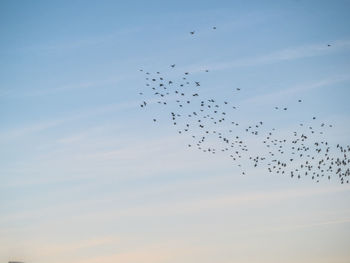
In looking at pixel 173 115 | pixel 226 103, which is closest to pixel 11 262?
pixel 173 115

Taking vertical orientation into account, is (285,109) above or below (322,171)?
above

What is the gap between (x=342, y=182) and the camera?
68375 mm

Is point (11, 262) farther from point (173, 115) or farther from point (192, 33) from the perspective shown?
point (192, 33)

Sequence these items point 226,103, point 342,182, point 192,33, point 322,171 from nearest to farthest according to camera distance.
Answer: point 192,33
point 226,103
point 322,171
point 342,182

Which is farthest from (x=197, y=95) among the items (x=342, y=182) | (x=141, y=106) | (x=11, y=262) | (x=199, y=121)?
(x=11, y=262)

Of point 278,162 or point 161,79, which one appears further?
point 278,162

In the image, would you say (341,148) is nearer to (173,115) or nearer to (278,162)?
(278,162)

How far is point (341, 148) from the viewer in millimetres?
65000

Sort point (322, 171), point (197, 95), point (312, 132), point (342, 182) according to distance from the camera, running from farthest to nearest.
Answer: point (342, 182)
point (322, 171)
point (312, 132)
point (197, 95)

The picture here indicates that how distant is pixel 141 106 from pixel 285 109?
16.4 m

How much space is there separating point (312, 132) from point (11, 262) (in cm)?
13677

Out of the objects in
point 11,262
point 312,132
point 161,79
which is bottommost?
point 11,262

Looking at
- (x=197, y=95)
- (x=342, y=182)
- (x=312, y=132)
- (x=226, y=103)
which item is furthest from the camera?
(x=342, y=182)

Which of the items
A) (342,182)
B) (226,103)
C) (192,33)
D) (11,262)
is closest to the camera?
(192,33)
